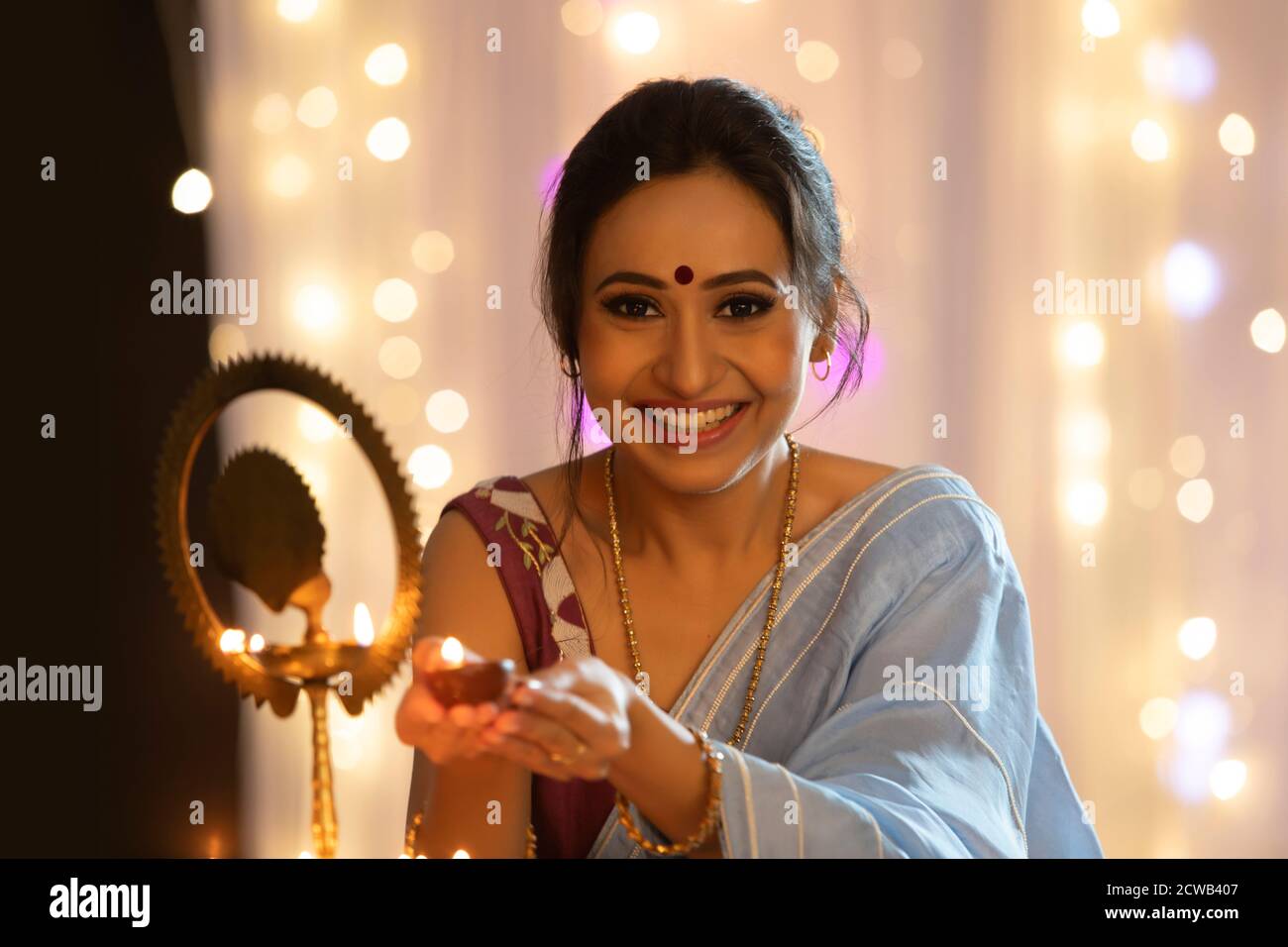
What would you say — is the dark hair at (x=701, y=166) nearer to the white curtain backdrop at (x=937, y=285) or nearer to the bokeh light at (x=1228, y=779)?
the white curtain backdrop at (x=937, y=285)

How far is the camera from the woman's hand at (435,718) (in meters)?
0.77

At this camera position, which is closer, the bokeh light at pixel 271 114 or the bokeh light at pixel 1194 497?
the bokeh light at pixel 271 114

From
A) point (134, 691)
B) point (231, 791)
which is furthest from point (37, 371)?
point (231, 791)

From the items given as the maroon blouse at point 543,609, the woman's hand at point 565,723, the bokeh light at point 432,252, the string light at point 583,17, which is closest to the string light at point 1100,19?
the string light at point 583,17

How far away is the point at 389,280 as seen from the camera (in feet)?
→ 7.89

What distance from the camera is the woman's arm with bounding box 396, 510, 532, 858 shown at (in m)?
1.30

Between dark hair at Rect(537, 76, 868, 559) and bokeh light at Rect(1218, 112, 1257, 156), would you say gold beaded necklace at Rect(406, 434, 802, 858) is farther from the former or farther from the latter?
bokeh light at Rect(1218, 112, 1257, 156)

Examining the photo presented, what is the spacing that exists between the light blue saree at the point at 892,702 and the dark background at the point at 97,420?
1.09m

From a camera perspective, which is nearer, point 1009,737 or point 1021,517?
point 1009,737

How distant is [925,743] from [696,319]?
480mm

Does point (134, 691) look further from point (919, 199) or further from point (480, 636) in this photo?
point (919, 199)

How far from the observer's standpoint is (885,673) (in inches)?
54.6

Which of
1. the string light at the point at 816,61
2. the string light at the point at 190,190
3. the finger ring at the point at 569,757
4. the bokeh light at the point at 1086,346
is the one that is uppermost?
the string light at the point at 816,61
